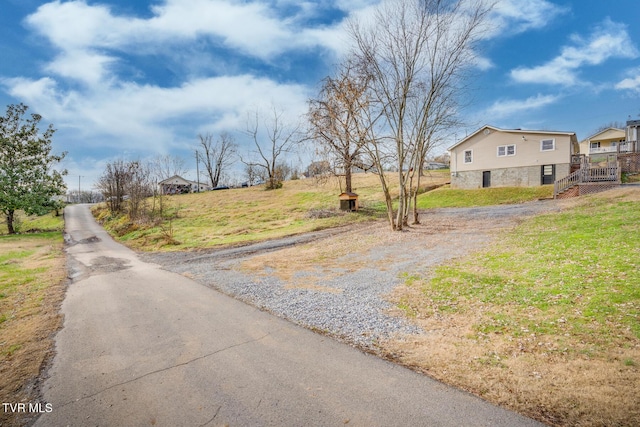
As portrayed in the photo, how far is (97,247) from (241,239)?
10.2 metres

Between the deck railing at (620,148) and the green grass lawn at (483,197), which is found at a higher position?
the deck railing at (620,148)

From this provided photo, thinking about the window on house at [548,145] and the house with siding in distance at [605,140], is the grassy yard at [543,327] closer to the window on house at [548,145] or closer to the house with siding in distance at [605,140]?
the window on house at [548,145]

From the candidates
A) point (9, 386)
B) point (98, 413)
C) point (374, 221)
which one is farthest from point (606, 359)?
point (374, 221)

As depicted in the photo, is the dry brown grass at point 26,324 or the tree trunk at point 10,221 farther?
the tree trunk at point 10,221

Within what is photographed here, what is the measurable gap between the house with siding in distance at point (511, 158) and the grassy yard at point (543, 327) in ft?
76.6

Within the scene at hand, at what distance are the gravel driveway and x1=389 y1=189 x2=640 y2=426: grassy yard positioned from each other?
726 millimetres

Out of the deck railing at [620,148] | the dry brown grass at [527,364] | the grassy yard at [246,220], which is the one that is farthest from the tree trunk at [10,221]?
the deck railing at [620,148]

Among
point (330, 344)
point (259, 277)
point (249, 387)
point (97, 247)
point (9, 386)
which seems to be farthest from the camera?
point (97, 247)

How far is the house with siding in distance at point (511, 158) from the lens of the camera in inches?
1126

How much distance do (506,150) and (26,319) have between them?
1418 inches

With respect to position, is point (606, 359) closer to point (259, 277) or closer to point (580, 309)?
point (580, 309)

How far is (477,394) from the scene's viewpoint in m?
3.57

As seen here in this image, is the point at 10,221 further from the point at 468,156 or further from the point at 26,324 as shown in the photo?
the point at 468,156

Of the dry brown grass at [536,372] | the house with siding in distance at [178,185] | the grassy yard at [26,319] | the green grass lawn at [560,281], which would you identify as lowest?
the grassy yard at [26,319]
